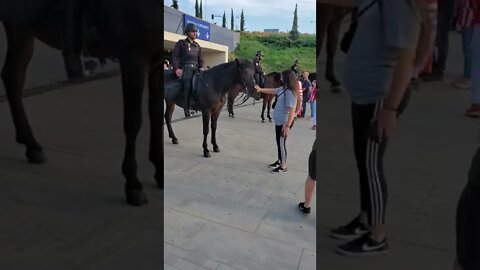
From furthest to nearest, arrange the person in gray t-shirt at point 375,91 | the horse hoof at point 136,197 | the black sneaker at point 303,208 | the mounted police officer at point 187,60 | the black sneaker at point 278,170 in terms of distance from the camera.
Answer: the mounted police officer at point 187,60 < the black sneaker at point 278,170 < the black sneaker at point 303,208 < the horse hoof at point 136,197 < the person in gray t-shirt at point 375,91

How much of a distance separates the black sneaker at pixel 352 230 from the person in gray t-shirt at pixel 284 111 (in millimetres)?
3355

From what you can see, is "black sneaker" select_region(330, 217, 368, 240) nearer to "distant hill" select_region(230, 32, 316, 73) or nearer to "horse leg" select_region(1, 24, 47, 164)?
"horse leg" select_region(1, 24, 47, 164)

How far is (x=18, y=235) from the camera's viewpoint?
1511 mm

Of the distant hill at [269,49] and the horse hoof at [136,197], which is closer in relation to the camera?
the horse hoof at [136,197]

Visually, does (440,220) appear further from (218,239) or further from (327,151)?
(218,239)

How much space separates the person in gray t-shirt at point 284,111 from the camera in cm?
485

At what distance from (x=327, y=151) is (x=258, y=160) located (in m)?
3.98

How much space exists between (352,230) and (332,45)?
66 cm

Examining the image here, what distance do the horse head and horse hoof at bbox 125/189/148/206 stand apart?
16.0ft

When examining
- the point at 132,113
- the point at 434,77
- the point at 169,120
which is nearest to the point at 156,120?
the point at 132,113

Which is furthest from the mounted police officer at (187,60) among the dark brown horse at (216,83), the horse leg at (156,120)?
the horse leg at (156,120)

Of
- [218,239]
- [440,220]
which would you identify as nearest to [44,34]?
[440,220]

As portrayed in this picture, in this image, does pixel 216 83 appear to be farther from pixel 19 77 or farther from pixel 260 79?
pixel 19 77

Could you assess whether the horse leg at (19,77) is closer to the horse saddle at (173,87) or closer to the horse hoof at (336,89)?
the horse hoof at (336,89)
